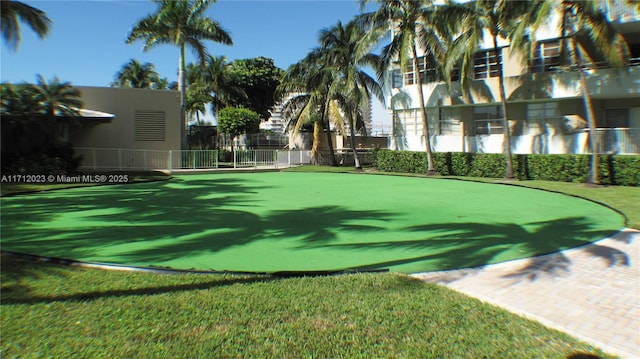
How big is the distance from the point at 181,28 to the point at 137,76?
24.3 meters

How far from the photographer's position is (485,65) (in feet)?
85.0

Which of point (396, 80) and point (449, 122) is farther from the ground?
point (396, 80)

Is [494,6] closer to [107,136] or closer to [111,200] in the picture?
[111,200]

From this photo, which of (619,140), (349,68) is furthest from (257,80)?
(619,140)

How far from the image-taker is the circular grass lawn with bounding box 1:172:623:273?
6672 mm

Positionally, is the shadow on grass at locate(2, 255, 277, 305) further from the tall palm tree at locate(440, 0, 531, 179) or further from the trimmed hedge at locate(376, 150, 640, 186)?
the tall palm tree at locate(440, 0, 531, 179)

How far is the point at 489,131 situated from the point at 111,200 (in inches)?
836

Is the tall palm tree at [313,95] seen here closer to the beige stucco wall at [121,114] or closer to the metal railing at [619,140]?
the beige stucco wall at [121,114]

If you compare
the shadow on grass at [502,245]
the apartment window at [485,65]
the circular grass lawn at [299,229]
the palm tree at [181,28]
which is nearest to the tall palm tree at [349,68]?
the apartment window at [485,65]

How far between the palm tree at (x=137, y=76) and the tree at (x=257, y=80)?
11.5 meters

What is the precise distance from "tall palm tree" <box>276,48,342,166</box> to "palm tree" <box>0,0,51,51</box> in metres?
17.4

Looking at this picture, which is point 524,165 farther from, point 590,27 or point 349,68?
point 349,68

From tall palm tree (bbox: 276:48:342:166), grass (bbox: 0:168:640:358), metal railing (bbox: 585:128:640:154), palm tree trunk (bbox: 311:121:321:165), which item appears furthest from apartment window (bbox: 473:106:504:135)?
grass (bbox: 0:168:640:358)

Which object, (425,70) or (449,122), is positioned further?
(425,70)
